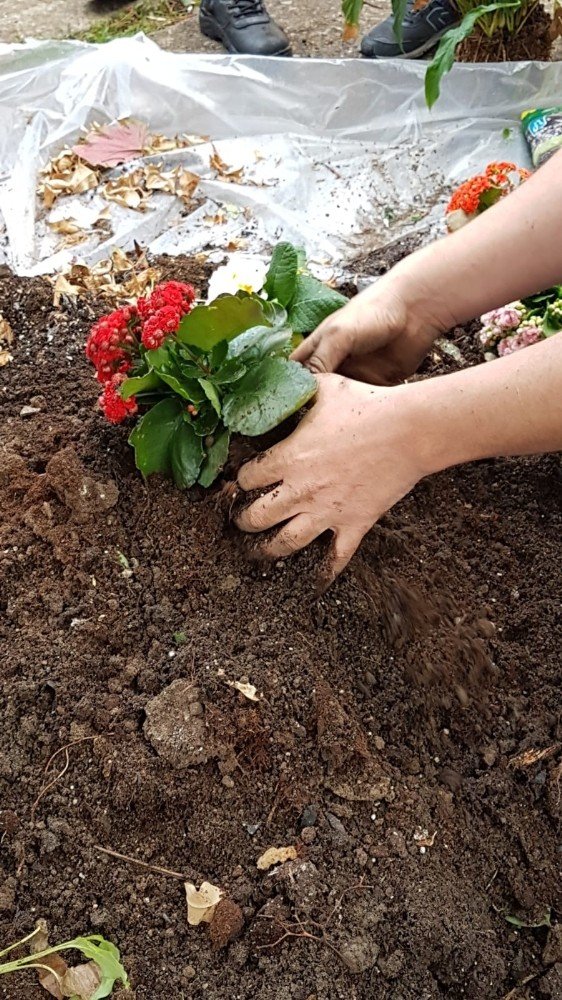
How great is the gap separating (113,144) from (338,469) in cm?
199

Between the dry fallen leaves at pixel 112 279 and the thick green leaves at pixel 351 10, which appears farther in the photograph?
the thick green leaves at pixel 351 10

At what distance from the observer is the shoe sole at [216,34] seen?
362 cm

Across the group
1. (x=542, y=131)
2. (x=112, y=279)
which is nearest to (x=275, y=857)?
(x=112, y=279)

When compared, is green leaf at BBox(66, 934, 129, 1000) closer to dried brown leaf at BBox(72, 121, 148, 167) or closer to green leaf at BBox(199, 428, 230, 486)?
green leaf at BBox(199, 428, 230, 486)

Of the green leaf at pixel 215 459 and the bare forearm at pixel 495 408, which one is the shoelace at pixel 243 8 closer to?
the green leaf at pixel 215 459

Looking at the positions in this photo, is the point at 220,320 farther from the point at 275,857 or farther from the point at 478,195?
the point at 478,195

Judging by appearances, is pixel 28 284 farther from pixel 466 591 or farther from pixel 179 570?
pixel 466 591

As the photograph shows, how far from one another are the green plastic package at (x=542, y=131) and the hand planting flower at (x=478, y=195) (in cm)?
25


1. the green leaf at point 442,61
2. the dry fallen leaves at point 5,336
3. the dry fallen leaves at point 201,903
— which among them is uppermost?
the green leaf at point 442,61

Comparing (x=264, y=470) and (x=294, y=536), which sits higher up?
(x=264, y=470)

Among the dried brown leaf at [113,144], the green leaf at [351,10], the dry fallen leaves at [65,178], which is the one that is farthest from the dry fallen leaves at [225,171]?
the green leaf at [351,10]

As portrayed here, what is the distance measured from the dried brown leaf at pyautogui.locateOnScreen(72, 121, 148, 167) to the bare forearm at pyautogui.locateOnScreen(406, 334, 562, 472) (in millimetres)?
1905

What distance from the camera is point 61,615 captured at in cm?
167

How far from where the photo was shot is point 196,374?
5.48 ft
